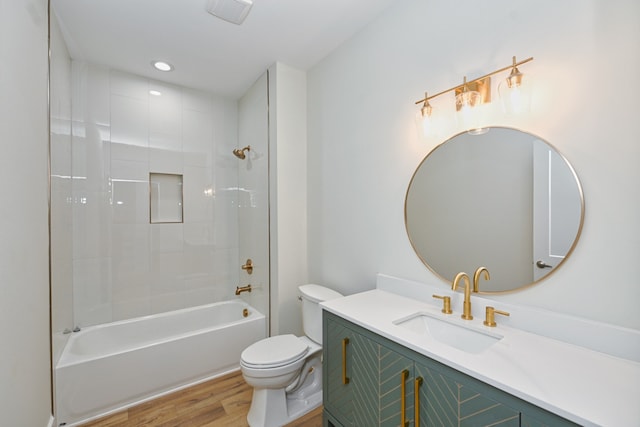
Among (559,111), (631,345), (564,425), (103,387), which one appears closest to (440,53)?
(559,111)

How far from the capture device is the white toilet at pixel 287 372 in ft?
5.54

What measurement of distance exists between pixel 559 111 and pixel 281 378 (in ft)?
6.37

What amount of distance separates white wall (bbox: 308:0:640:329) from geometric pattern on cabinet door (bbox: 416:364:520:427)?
506mm

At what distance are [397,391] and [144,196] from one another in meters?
2.65

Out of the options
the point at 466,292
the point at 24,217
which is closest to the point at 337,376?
the point at 466,292

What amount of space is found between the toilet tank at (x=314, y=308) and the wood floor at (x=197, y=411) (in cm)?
50

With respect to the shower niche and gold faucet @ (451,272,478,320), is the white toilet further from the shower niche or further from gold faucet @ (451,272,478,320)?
the shower niche

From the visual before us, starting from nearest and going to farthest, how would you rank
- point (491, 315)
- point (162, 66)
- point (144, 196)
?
point (491, 315), point (162, 66), point (144, 196)

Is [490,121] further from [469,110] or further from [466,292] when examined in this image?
[466,292]

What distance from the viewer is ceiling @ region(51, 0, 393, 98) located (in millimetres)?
1698

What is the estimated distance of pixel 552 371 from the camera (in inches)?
33.7

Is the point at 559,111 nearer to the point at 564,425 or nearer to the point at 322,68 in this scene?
the point at 564,425

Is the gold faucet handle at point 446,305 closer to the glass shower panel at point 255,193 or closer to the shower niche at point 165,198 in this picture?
the glass shower panel at point 255,193

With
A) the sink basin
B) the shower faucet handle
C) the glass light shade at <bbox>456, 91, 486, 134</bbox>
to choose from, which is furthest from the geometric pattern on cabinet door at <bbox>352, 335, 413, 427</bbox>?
the shower faucet handle
